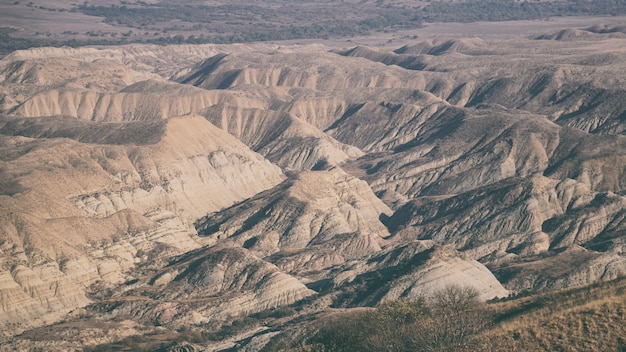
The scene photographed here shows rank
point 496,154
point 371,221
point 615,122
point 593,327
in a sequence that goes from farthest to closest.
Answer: point 615,122, point 496,154, point 371,221, point 593,327

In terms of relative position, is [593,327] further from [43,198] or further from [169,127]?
[169,127]

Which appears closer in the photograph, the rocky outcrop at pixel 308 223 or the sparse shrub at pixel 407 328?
the sparse shrub at pixel 407 328

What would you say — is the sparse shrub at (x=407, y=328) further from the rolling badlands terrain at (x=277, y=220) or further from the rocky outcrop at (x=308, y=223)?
the rocky outcrop at (x=308, y=223)

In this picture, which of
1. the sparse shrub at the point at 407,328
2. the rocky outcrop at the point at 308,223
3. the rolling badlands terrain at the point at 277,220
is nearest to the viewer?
the sparse shrub at the point at 407,328

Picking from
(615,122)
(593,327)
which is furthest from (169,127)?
(593,327)

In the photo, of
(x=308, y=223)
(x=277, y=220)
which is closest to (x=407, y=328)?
(x=308, y=223)

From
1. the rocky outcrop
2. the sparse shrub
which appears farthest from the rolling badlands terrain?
the sparse shrub

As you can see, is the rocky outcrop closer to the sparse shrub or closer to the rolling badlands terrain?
the rolling badlands terrain

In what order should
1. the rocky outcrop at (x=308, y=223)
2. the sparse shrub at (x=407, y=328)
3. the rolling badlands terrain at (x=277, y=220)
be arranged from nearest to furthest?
the sparse shrub at (x=407, y=328), the rolling badlands terrain at (x=277, y=220), the rocky outcrop at (x=308, y=223)

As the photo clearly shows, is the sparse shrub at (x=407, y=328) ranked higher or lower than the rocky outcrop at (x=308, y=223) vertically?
higher

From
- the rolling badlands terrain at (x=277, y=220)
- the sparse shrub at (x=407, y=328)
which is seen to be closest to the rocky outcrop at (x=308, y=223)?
the rolling badlands terrain at (x=277, y=220)

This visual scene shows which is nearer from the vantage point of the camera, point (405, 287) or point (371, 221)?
point (405, 287)
